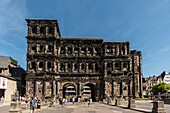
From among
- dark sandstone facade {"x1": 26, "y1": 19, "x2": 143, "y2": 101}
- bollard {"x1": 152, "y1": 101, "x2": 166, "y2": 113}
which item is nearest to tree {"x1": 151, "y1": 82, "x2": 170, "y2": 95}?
dark sandstone facade {"x1": 26, "y1": 19, "x2": 143, "y2": 101}

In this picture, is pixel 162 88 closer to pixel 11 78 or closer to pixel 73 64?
pixel 73 64

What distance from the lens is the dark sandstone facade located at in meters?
35.9

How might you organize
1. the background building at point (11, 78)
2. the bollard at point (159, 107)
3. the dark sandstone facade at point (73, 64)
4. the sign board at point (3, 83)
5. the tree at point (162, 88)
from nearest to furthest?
the bollard at point (159, 107) → the sign board at point (3, 83) → the background building at point (11, 78) → the dark sandstone facade at point (73, 64) → the tree at point (162, 88)

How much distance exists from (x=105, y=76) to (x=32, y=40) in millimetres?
20818

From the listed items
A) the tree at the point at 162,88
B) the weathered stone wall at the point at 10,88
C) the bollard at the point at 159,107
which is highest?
the bollard at the point at 159,107

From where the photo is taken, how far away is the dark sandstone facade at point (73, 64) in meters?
35.9

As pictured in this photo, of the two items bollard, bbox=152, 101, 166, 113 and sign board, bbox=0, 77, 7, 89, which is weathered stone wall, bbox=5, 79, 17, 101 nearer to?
sign board, bbox=0, 77, 7, 89

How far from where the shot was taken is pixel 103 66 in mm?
38594

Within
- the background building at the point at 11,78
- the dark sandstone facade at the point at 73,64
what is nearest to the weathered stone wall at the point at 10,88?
the background building at the point at 11,78

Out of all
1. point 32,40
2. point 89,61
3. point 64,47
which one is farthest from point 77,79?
point 32,40

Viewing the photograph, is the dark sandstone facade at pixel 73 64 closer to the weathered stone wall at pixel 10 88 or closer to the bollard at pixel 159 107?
the weathered stone wall at pixel 10 88

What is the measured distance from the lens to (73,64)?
3781 centimetres

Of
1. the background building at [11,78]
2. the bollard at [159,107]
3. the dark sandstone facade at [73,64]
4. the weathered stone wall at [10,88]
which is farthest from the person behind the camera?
the dark sandstone facade at [73,64]

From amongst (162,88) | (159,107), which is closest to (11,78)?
(159,107)
